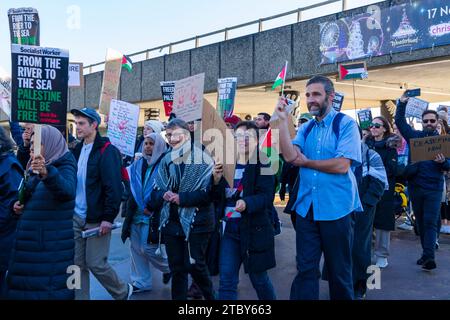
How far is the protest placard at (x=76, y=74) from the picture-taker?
8.66 meters

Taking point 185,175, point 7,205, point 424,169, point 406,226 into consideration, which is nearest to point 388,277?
point 424,169

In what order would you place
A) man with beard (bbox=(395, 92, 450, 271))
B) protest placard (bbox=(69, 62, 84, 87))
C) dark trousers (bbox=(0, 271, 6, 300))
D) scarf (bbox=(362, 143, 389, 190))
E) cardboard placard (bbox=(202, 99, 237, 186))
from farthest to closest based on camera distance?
protest placard (bbox=(69, 62, 84, 87)), man with beard (bbox=(395, 92, 450, 271)), scarf (bbox=(362, 143, 389, 190)), cardboard placard (bbox=(202, 99, 237, 186)), dark trousers (bbox=(0, 271, 6, 300))

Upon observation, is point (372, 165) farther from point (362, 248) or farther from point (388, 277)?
point (388, 277)

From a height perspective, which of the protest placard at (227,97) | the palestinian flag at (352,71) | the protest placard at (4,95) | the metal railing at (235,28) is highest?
the metal railing at (235,28)

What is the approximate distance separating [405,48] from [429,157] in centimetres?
710

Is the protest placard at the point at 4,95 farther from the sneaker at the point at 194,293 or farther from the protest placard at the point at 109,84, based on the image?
the sneaker at the point at 194,293

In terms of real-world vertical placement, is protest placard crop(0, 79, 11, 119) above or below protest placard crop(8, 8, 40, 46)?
below

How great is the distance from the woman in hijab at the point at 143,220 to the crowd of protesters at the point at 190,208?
1cm

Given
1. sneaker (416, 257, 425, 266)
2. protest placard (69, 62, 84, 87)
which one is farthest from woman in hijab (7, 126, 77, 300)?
protest placard (69, 62, 84, 87)

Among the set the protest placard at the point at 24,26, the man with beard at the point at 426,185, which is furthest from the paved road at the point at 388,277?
the protest placard at the point at 24,26

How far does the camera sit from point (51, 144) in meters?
3.86

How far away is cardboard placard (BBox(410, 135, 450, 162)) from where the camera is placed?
621cm

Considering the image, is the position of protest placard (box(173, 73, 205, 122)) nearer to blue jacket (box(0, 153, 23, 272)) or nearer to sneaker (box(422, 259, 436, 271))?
blue jacket (box(0, 153, 23, 272))

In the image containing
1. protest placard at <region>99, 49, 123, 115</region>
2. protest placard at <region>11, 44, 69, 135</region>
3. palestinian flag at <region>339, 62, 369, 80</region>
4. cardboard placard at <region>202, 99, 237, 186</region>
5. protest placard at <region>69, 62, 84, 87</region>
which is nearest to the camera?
protest placard at <region>11, 44, 69, 135</region>
